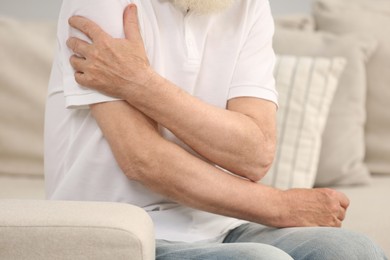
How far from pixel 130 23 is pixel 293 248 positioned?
1.52ft

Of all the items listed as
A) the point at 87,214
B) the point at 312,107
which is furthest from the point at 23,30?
the point at 87,214

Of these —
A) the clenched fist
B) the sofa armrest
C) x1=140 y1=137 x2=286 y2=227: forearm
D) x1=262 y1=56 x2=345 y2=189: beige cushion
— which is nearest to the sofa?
x1=262 y1=56 x2=345 y2=189: beige cushion

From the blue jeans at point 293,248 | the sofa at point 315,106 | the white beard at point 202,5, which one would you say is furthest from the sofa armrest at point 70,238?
the sofa at point 315,106

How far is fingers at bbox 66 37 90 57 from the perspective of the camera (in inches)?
58.9

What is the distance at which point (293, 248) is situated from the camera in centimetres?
145

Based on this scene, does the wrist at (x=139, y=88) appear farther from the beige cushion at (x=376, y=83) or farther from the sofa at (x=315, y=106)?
the beige cushion at (x=376, y=83)

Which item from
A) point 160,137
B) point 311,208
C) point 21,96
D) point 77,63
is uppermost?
point 77,63

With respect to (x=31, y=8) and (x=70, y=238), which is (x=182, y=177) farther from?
(x=31, y=8)

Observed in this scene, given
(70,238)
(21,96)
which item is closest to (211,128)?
(70,238)

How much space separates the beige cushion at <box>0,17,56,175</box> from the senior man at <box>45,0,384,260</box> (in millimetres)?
747

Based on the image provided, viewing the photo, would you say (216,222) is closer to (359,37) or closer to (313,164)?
(313,164)

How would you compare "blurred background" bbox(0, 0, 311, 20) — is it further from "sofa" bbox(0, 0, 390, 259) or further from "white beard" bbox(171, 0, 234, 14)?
"white beard" bbox(171, 0, 234, 14)

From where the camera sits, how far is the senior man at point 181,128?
1.48 meters

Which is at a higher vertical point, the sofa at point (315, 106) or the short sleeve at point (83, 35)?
the short sleeve at point (83, 35)
